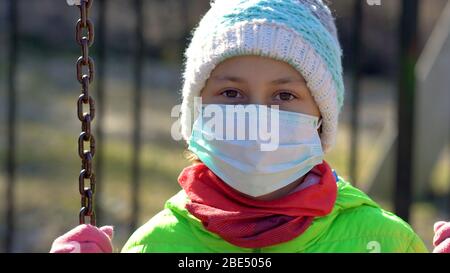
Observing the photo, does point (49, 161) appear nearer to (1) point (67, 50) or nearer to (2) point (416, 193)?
(2) point (416, 193)

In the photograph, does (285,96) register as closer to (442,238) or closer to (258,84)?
Result: (258,84)

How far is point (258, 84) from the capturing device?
270 centimetres

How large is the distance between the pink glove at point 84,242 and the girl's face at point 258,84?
1.67ft

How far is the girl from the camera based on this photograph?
104 inches

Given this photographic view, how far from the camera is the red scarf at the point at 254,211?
2.61 m

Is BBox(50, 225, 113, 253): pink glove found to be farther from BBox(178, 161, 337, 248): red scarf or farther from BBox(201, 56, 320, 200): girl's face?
BBox(201, 56, 320, 200): girl's face

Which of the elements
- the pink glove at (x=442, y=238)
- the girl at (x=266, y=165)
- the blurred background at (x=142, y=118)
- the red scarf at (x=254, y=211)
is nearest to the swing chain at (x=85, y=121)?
the girl at (x=266, y=165)

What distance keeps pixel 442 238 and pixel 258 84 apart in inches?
25.3

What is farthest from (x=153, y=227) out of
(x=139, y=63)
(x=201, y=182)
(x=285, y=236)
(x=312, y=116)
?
(x=139, y=63)

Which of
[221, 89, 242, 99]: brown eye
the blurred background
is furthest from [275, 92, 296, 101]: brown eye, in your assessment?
the blurred background

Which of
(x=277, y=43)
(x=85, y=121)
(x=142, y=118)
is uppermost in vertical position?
(x=277, y=43)

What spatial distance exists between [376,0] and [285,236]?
3.65 ft

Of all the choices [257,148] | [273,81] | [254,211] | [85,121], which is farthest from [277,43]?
[85,121]

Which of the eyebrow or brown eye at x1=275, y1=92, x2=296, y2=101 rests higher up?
the eyebrow
